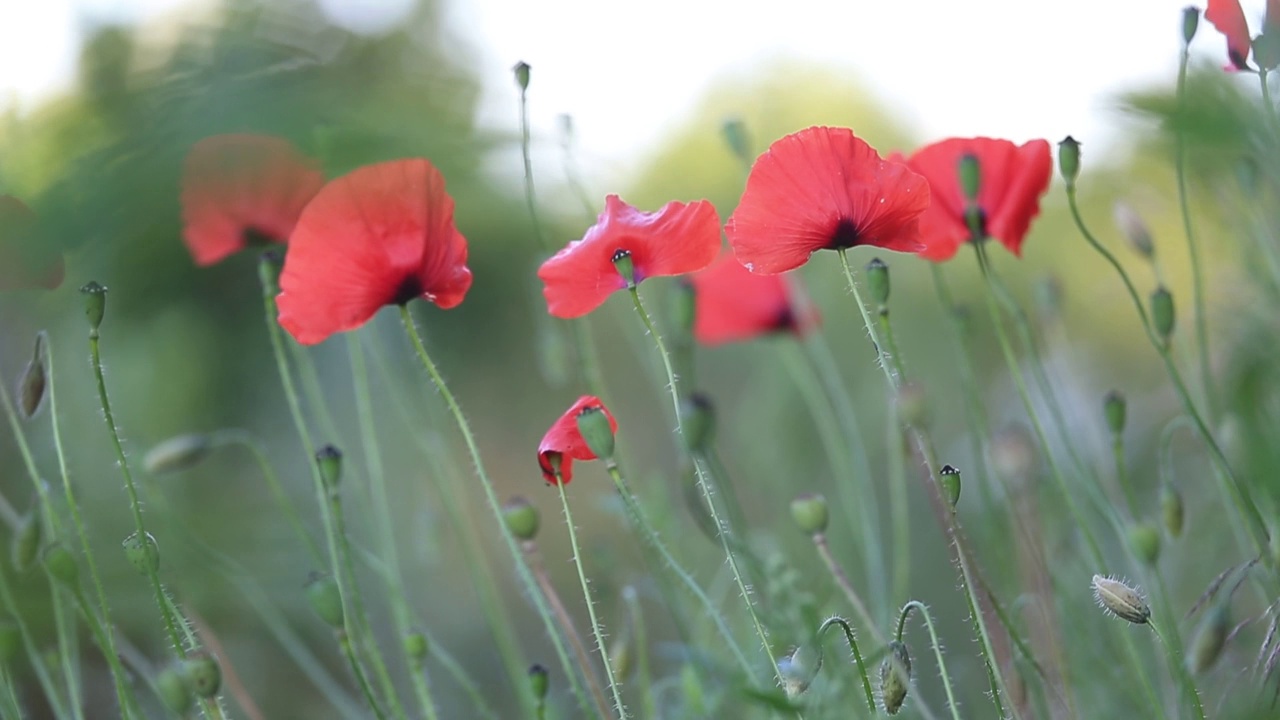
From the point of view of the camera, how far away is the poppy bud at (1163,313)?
29.1 inches

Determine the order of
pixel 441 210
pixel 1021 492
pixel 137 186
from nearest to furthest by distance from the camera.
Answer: pixel 137 186, pixel 441 210, pixel 1021 492

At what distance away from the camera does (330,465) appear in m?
0.71

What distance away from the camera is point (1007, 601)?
3.10ft

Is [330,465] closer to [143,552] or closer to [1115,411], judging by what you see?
[143,552]

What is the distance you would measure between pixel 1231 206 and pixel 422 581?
139cm

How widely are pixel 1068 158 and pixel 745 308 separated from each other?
0.52 m

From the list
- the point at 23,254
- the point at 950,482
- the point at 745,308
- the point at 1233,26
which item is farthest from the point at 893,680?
the point at 745,308

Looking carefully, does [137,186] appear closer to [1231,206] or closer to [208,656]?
[208,656]

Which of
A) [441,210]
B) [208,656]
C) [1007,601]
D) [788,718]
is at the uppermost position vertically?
[441,210]

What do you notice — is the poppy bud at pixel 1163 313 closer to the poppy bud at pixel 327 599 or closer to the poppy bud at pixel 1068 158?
the poppy bud at pixel 1068 158

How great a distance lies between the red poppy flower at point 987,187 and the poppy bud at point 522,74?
0.93ft

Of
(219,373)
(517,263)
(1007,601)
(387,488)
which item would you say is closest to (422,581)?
(387,488)

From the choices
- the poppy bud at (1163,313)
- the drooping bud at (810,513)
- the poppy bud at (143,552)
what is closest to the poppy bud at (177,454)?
the poppy bud at (143,552)

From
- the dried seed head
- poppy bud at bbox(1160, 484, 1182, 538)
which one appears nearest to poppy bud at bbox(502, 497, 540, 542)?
the dried seed head
